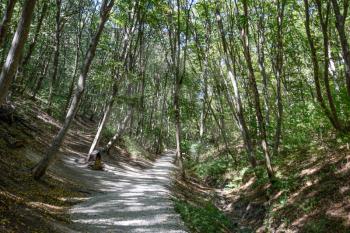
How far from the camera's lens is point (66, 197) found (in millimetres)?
12117

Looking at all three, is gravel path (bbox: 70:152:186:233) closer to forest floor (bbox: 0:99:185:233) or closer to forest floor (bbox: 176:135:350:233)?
forest floor (bbox: 0:99:185:233)

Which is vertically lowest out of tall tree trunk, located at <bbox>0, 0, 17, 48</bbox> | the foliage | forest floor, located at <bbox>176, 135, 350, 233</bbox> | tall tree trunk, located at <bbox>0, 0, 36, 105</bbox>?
the foliage

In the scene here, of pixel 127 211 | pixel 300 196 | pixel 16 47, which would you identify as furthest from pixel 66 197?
pixel 300 196

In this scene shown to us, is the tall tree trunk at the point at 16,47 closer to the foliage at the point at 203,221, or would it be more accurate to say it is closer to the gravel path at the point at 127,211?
the gravel path at the point at 127,211

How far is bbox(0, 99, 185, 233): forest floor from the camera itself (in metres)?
8.25

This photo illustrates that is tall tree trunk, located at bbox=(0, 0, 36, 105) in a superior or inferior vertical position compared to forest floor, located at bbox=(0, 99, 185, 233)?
superior

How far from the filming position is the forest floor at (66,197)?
825 centimetres

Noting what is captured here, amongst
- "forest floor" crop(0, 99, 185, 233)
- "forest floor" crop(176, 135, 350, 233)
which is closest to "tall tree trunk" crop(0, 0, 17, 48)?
"forest floor" crop(0, 99, 185, 233)

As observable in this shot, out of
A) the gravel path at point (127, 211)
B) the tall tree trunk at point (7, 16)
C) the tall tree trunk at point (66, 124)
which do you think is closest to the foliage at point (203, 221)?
the gravel path at point (127, 211)

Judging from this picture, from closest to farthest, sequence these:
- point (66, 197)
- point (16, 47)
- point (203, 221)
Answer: point (16, 47), point (203, 221), point (66, 197)

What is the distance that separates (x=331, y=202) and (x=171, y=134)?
204 feet

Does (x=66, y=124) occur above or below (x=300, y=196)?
above

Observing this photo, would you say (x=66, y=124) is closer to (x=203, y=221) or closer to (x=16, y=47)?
(x=203, y=221)

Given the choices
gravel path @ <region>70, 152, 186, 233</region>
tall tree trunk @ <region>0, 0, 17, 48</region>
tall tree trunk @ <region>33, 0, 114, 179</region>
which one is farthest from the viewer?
tall tree trunk @ <region>33, 0, 114, 179</region>
